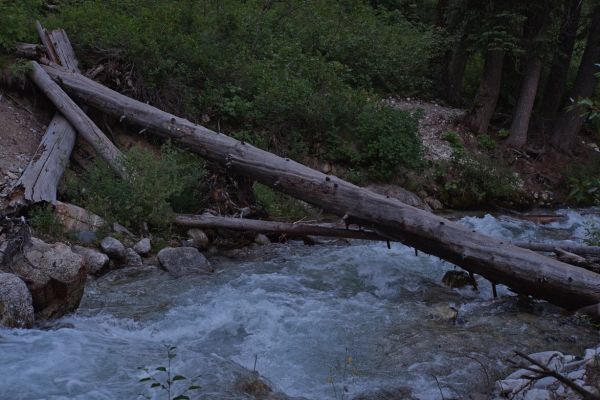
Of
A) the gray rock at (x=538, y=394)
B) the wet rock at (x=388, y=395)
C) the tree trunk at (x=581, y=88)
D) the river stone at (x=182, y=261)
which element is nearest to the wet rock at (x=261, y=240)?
the river stone at (x=182, y=261)

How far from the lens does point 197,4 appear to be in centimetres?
1298

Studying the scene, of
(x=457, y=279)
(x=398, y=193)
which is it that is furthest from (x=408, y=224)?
(x=398, y=193)

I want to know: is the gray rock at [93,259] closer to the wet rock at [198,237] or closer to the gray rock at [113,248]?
the gray rock at [113,248]

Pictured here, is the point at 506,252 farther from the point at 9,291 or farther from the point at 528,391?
the point at 9,291

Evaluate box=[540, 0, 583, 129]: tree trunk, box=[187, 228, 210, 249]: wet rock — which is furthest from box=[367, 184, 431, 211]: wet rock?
box=[540, 0, 583, 129]: tree trunk

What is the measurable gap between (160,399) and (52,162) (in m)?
4.67

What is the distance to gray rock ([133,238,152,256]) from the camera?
24.3 ft

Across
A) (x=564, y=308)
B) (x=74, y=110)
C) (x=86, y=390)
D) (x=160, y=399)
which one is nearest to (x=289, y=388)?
(x=160, y=399)

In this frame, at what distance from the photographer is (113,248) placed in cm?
708

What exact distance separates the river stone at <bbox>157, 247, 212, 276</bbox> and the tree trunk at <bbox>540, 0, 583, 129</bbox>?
10.6m

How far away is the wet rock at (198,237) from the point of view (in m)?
8.12

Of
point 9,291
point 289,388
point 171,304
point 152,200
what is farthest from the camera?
point 152,200

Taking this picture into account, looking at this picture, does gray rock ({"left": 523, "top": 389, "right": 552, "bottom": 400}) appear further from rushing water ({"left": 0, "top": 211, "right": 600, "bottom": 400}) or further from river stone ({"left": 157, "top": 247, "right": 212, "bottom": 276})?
river stone ({"left": 157, "top": 247, "right": 212, "bottom": 276})

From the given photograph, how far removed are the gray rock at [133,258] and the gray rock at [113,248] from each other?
0.08m
